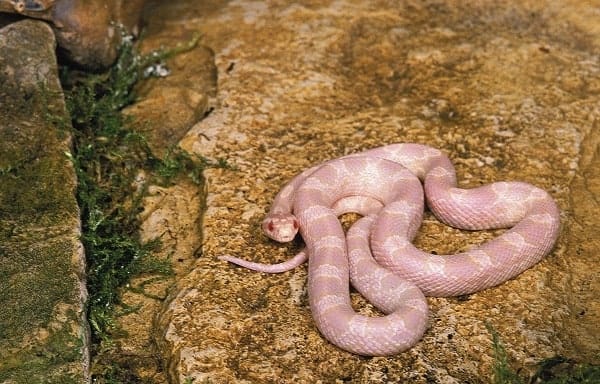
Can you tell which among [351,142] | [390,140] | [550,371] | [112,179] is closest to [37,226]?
[112,179]

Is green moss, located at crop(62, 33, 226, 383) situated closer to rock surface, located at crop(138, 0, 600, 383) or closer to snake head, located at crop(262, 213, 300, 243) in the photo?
rock surface, located at crop(138, 0, 600, 383)

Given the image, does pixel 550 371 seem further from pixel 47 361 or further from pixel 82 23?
pixel 82 23

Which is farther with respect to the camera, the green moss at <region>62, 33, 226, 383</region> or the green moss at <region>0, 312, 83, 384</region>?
the green moss at <region>62, 33, 226, 383</region>

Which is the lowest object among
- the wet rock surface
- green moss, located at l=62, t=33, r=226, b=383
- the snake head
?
green moss, located at l=62, t=33, r=226, b=383

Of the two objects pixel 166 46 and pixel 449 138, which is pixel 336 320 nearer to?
pixel 449 138

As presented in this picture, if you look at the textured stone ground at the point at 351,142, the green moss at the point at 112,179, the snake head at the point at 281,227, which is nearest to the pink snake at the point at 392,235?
the snake head at the point at 281,227

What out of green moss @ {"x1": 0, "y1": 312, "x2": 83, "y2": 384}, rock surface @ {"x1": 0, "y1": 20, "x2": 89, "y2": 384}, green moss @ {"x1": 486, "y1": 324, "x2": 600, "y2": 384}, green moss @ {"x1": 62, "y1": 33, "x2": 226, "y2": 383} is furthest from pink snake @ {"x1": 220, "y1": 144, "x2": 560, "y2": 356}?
green moss @ {"x1": 0, "y1": 312, "x2": 83, "y2": 384}

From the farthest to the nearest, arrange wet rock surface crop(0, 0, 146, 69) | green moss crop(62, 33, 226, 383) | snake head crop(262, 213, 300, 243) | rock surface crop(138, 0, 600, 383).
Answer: wet rock surface crop(0, 0, 146, 69) < snake head crop(262, 213, 300, 243) < green moss crop(62, 33, 226, 383) < rock surface crop(138, 0, 600, 383)

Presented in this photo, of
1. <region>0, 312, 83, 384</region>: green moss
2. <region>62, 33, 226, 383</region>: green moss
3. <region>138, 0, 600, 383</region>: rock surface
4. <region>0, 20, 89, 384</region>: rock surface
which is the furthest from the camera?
<region>62, 33, 226, 383</region>: green moss
